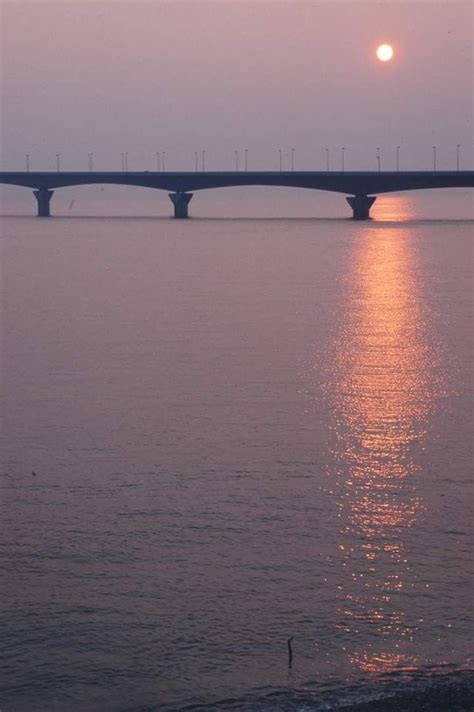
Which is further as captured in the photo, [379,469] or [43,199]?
[43,199]

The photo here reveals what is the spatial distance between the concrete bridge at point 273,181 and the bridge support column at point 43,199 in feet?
9.06

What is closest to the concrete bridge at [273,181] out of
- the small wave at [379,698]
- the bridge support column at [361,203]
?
the bridge support column at [361,203]

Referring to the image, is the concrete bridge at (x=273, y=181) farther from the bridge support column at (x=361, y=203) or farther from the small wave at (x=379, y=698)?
the small wave at (x=379, y=698)

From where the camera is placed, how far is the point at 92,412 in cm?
1653

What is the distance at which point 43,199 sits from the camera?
397 feet

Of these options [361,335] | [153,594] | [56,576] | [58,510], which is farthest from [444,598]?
[361,335]

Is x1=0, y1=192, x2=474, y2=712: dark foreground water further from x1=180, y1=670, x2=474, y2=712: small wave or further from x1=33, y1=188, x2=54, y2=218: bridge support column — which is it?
x1=33, y1=188, x2=54, y2=218: bridge support column

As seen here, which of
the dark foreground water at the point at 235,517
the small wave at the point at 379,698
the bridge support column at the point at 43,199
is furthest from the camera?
the bridge support column at the point at 43,199

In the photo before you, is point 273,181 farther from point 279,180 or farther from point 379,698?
point 379,698

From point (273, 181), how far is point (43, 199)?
1163 inches

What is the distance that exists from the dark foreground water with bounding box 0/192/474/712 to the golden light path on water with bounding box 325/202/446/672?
3 cm

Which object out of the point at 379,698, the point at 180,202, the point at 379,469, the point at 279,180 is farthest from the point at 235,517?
the point at 180,202

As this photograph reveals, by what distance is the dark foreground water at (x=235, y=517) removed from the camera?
8.42 m

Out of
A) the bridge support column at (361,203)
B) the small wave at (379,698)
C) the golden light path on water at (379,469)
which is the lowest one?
the small wave at (379,698)
